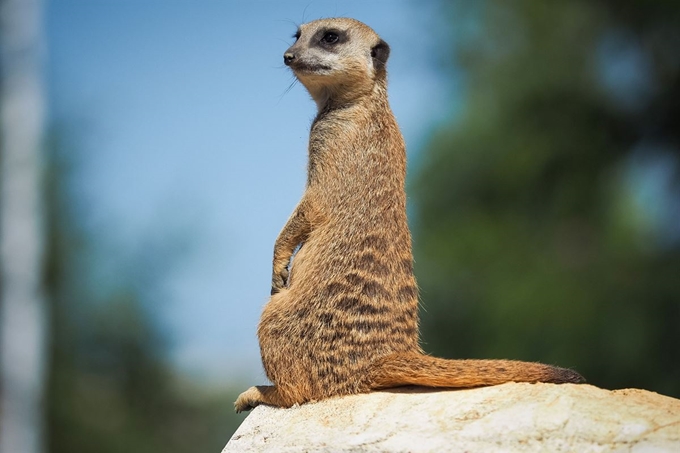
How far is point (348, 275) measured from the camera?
3891mm

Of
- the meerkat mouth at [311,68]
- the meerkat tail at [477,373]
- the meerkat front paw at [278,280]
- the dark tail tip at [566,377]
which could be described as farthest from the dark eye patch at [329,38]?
the dark tail tip at [566,377]

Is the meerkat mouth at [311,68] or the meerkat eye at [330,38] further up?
the meerkat eye at [330,38]

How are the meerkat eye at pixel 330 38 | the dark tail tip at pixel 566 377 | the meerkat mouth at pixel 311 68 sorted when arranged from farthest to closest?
the meerkat eye at pixel 330 38, the meerkat mouth at pixel 311 68, the dark tail tip at pixel 566 377

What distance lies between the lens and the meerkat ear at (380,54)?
4.46m

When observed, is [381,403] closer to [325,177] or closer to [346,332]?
[346,332]

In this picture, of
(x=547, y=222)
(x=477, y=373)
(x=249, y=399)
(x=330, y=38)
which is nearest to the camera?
(x=477, y=373)

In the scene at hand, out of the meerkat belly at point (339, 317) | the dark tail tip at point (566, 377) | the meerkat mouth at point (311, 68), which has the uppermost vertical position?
the meerkat mouth at point (311, 68)

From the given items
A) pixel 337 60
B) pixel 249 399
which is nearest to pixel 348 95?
pixel 337 60

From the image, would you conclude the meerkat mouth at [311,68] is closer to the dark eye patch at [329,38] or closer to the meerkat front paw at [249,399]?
the dark eye patch at [329,38]

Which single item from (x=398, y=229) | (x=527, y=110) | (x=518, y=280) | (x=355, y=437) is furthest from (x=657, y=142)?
(x=355, y=437)

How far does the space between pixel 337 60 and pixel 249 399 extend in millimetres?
1747

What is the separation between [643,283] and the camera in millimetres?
11125

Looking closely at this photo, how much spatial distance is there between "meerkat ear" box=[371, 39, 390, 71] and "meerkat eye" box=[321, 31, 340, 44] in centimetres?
21

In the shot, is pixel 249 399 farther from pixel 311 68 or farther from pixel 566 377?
pixel 311 68
